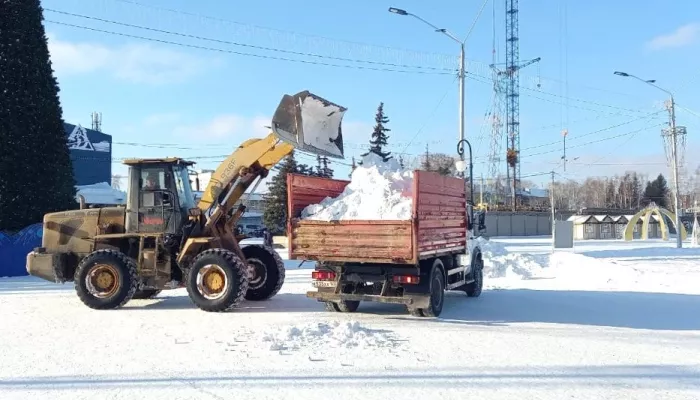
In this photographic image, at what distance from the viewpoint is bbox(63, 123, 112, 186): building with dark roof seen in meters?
45.0

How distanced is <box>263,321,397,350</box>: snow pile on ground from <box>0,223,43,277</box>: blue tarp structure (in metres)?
15.2

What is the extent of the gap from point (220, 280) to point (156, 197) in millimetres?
2354

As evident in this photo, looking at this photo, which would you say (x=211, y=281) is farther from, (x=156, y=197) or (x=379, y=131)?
(x=379, y=131)

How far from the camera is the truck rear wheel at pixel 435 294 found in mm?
11133

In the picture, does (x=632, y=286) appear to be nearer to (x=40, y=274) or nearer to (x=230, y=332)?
(x=230, y=332)

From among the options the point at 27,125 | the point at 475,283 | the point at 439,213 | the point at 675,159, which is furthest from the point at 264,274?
the point at 675,159

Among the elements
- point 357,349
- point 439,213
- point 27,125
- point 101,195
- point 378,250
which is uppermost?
point 27,125

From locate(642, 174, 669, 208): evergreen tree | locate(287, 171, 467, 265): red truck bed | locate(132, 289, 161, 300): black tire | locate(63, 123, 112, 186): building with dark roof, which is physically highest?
locate(642, 174, 669, 208): evergreen tree

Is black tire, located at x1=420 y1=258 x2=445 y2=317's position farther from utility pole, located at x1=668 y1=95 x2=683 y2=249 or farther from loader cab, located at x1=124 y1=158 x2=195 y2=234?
utility pole, located at x1=668 y1=95 x2=683 y2=249

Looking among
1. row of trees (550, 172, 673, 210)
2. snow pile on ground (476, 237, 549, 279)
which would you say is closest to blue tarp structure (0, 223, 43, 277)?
snow pile on ground (476, 237, 549, 279)

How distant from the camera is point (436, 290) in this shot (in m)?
11.4

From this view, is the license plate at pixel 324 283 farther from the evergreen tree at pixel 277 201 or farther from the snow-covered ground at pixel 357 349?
the evergreen tree at pixel 277 201

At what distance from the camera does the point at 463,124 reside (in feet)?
82.5

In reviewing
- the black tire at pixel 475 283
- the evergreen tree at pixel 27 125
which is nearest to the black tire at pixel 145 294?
the black tire at pixel 475 283
